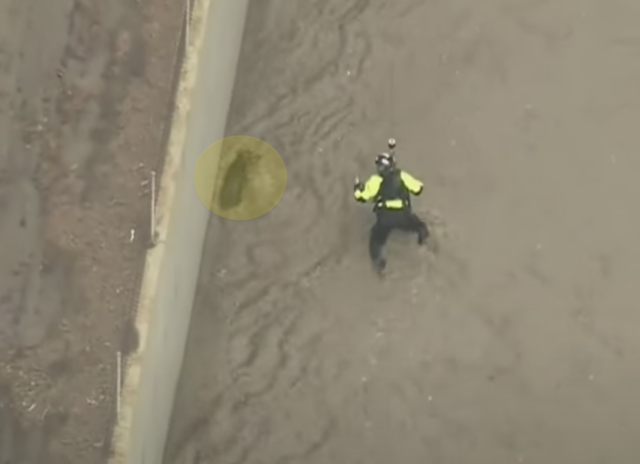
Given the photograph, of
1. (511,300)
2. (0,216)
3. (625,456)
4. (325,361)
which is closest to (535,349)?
(511,300)

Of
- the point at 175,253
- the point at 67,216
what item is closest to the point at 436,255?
the point at 175,253

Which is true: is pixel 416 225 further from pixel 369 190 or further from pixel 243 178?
pixel 243 178

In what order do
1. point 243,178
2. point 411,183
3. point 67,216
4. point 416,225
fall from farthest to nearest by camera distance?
1. point 243,178
2. point 416,225
3. point 411,183
4. point 67,216

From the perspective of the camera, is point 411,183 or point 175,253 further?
point 411,183

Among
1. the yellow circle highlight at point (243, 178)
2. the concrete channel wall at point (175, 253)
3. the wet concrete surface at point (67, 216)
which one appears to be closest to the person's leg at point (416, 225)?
the yellow circle highlight at point (243, 178)

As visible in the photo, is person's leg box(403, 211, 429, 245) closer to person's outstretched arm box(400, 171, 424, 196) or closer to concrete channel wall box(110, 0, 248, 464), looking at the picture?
person's outstretched arm box(400, 171, 424, 196)

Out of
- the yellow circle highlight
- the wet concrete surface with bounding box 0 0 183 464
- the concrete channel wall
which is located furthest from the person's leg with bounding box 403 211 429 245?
the wet concrete surface with bounding box 0 0 183 464

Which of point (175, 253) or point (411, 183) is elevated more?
point (411, 183)
